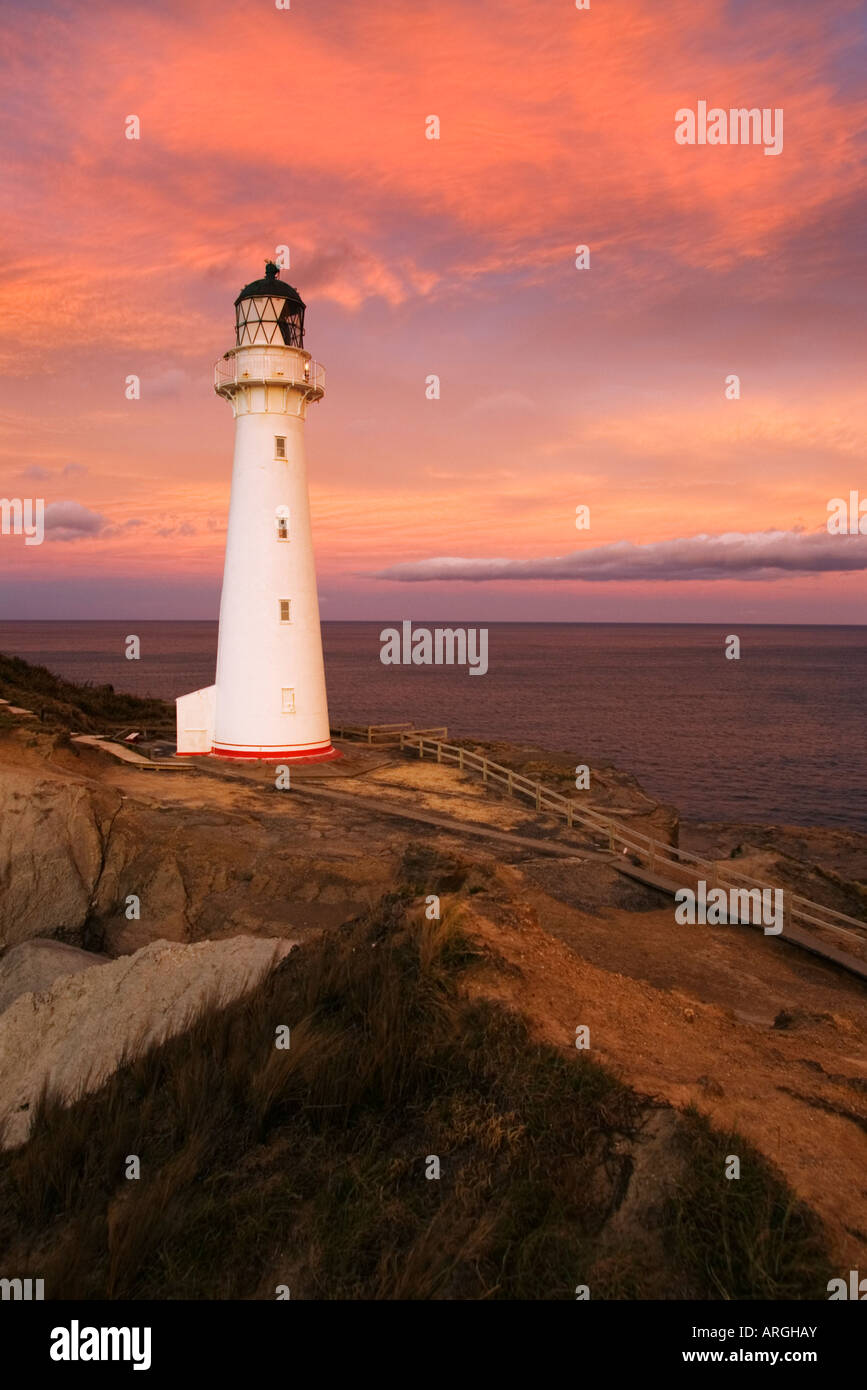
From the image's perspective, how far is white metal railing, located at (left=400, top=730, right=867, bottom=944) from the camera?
53.7ft

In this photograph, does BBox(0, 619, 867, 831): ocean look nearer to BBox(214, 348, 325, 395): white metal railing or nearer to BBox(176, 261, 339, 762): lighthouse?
BBox(176, 261, 339, 762): lighthouse

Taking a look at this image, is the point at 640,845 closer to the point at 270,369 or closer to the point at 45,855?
the point at 45,855

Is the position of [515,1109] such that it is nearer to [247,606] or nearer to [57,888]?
[57,888]

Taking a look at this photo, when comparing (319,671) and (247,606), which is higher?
(247,606)

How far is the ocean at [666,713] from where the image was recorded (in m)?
46.6

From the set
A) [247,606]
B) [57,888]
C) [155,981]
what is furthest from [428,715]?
[155,981]

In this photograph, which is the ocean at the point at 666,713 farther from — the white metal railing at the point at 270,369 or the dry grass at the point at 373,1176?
the dry grass at the point at 373,1176

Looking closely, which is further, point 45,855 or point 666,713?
point 666,713

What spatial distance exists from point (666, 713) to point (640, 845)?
63.4 metres

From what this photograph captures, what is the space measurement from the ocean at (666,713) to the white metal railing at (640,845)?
8072 mm

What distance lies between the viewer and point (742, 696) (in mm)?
99062

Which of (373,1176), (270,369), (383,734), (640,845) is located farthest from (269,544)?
(373,1176)

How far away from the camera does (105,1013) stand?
916 cm
